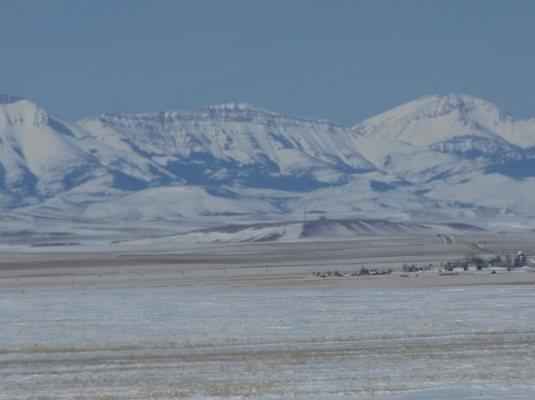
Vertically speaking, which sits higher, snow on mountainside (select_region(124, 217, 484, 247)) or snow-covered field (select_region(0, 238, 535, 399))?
snow on mountainside (select_region(124, 217, 484, 247))

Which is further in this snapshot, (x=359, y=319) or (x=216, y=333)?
(x=359, y=319)

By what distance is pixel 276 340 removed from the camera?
112 ft

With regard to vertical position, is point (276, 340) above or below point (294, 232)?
below

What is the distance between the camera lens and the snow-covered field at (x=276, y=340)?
26.3 metres

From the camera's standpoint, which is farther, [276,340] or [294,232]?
[294,232]

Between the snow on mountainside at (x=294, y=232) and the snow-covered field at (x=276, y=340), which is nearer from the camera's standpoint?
the snow-covered field at (x=276, y=340)

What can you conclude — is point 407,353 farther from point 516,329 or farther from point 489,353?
point 516,329

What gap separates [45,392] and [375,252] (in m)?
76.0

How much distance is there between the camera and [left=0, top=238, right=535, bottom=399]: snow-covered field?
86.3 ft

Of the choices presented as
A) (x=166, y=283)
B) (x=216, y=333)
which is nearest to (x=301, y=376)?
(x=216, y=333)

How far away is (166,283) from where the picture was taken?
210 feet

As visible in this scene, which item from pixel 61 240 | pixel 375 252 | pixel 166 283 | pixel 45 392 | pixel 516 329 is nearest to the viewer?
pixel 45 392

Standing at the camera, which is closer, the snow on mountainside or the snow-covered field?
the snow-covered field

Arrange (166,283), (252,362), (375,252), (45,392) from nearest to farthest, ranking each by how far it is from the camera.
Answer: (45,392) → (252,362) → (166,283) → (375,252)
